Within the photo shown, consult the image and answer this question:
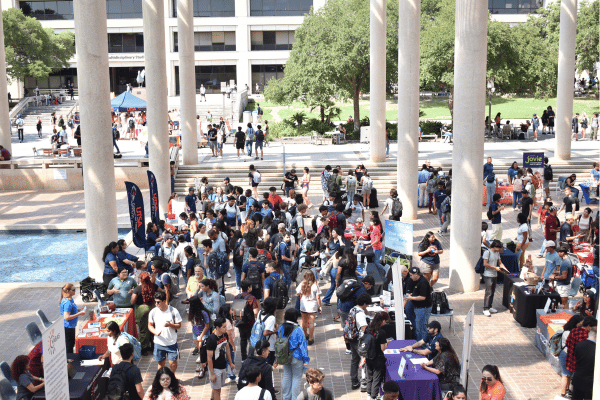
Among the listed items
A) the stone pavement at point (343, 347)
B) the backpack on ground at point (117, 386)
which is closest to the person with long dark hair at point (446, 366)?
the stone pavement at point (343, 347)

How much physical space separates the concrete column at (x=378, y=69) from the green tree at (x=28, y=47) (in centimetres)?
3784

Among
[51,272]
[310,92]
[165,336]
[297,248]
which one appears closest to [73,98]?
[310,92]

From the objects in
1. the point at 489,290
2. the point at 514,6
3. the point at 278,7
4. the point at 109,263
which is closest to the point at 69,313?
the point at 109,263

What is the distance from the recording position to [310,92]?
4178 cm

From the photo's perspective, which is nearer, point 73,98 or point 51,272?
point 51,272

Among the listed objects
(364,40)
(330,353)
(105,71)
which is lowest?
(330,353)

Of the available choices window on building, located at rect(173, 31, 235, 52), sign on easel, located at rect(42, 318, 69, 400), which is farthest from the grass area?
sign on easel, located at rect(42, 318, 69, 400)

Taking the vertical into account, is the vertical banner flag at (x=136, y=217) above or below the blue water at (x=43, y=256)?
above

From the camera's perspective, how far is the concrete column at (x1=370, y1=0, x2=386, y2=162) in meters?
25.3

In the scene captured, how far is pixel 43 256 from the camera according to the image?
20.0 metres

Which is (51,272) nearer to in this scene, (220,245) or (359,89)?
(220,245)

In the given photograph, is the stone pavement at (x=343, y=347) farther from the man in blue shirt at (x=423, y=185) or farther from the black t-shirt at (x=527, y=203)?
the man in blue shirt at (x=423, y=185)

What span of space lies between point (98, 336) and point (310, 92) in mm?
32305

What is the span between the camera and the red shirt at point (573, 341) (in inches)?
386
